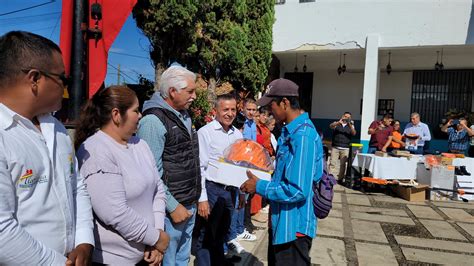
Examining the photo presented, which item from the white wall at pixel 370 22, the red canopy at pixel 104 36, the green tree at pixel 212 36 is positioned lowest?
the red canopy at pixel 104 36

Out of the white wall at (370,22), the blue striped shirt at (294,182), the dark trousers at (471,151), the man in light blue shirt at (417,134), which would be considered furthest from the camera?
the white wall at (370,22)

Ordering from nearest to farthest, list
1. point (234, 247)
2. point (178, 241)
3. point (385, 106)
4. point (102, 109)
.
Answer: point (102, 109), point (178, 241), point (234, 247), point (385, 106)

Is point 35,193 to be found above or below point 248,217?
above

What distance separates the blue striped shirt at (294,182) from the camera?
1992mm

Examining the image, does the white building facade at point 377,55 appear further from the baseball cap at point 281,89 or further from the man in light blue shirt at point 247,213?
the baseball cap at point 281,89

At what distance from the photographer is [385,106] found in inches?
546

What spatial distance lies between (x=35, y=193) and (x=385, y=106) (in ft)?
47.1

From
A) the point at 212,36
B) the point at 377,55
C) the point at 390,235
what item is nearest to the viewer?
the point at 390,235

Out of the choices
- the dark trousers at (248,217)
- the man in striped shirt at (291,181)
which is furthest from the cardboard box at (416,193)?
the man in striped shirt at (291,181)

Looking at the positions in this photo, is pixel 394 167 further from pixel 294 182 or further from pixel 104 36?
pixel 104 36

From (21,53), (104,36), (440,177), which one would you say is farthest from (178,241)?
(440,177)

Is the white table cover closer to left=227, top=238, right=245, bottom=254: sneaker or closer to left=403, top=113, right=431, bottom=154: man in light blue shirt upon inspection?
left=403, top=113, right=431, bottom=154: man in light blue shirt

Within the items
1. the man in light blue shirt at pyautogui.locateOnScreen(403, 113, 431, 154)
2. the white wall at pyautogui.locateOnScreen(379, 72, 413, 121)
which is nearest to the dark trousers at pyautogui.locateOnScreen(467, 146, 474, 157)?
the man in light blue shirt at pyautogui.locateOnScreen(403, 113, 431, 154)

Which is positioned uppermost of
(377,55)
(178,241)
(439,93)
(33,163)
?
(377,55)
